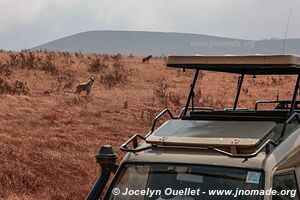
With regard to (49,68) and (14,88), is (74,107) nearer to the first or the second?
(14,88)

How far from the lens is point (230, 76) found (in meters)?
25.0

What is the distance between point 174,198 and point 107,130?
888cm

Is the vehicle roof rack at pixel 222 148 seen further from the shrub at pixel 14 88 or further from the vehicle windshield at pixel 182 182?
the shrub at pixel 14 88

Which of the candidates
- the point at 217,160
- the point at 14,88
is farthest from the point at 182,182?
the point at 14,88

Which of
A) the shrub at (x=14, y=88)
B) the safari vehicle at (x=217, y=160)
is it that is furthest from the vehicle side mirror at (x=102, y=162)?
the shrub at (x=14, y=88)

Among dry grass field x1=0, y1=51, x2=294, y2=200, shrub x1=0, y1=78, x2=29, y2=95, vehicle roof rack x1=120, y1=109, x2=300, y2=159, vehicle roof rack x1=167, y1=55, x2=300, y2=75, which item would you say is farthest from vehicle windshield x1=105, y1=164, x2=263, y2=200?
shrub x1=0, y1=78, x2=29, y2=95

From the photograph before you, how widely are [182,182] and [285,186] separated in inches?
30.5

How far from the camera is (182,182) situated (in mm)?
4156

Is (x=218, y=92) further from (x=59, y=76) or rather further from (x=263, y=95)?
(x=59, y=76)

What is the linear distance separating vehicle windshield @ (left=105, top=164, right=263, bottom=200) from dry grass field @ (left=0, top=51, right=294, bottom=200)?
12.9 feet

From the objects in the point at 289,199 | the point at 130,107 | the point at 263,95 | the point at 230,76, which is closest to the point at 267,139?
the point at 289,199

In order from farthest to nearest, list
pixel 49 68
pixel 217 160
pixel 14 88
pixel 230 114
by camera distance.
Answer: pixel 49 68, pixel 14 88, pixel 230 114, pixel 217 160

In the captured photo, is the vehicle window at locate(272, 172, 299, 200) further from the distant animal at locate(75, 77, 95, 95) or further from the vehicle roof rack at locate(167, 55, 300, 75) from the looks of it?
the distant animal at locate(75, 77, 95, 95)

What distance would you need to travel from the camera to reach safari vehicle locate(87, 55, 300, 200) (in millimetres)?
3893
